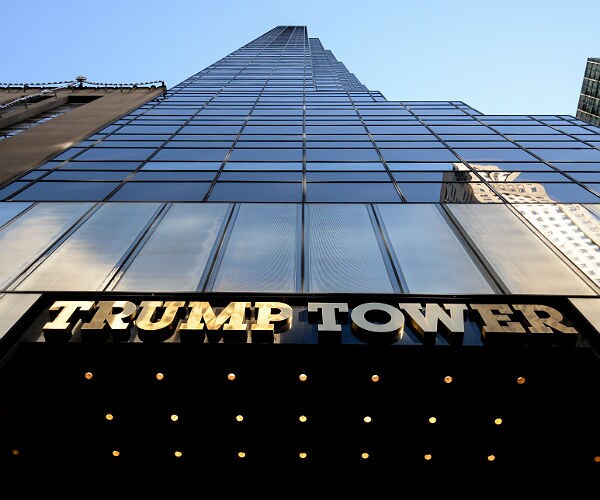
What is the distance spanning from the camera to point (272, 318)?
8.33 m

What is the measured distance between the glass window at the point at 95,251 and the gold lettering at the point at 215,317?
2865mm

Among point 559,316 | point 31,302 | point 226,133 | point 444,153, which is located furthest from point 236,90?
point 559,316

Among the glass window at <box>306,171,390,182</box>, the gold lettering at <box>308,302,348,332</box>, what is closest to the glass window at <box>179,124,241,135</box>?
the glass window at <box>306,171,390,182</box>

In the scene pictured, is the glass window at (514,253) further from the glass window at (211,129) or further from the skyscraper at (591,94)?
the skyscraper at (591,94)

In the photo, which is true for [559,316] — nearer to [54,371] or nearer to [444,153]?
[54,371]

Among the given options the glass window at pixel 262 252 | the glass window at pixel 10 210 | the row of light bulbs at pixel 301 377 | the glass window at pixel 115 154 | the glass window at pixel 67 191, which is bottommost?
the row of light bulbs at pixel 301 377

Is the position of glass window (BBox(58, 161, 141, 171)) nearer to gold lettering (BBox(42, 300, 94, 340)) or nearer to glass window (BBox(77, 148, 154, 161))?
glass window (BBox(77, 148, 154, 161))

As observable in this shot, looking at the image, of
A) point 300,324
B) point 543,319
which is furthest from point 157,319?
point 543,319

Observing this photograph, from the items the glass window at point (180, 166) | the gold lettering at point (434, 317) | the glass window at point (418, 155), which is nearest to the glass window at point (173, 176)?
the glass window at point (180, 166)

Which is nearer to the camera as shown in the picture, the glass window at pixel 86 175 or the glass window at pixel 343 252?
the glass window at pixel 343 252

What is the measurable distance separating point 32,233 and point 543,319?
13.2m

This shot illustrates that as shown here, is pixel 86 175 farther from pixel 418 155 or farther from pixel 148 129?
pixel 418 155

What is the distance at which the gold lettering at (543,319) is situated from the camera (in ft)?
26.2

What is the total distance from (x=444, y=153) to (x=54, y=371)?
17.1 meters
